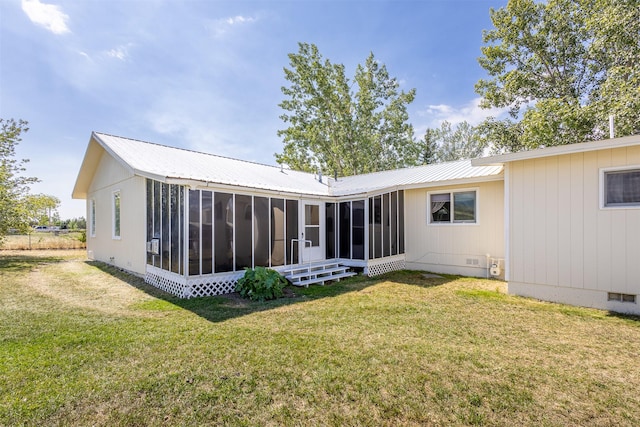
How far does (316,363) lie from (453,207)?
7.76 m

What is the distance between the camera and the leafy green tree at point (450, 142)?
105 feet

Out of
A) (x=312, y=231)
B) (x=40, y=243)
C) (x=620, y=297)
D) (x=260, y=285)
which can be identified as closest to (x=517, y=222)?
(x=620, y=297)

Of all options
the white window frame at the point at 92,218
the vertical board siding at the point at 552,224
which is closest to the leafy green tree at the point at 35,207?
the white window frame at the point at 92,218

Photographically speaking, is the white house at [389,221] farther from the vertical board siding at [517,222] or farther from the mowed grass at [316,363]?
the mowed grass at [316,363]

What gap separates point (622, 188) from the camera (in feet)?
18.7

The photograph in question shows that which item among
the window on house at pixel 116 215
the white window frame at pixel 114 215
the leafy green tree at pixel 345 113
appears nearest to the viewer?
the white window frame at pixel 114 215

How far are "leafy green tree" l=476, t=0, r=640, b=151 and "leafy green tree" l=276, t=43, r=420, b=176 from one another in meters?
8.67

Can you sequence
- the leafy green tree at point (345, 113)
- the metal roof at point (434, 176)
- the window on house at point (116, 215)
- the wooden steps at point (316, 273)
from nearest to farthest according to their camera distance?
the wooden steps at point (316, 273) → the metal roof at point (434, 176) → the window on house at point (116, 215) → the leafy green tree at point (345, 113)

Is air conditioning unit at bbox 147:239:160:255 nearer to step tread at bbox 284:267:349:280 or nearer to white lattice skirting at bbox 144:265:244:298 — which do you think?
white lattice skirting at bbox 144:265:244:298

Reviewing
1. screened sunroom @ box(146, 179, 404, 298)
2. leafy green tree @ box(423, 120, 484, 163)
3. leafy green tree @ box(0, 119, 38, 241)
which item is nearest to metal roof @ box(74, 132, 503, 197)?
screened sunroom @ box(146, 179, 404, 298)

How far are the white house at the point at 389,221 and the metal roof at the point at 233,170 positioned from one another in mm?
59

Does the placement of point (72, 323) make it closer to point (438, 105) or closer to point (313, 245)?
point (313, 245)

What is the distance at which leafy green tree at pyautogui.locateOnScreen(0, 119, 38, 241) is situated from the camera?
45.5 feet

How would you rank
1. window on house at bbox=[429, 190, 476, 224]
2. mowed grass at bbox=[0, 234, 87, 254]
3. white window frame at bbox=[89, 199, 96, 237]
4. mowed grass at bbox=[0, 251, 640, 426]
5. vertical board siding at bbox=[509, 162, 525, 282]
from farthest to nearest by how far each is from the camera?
mowed grass at bbox=[0, 234, 87, 254]
white window frame at bbox=[89, 199, 96, 237]
window on house at bbox=[429, 190, 476, 224]
vertical board siding at bbox=[509, 162, 525, 282]
mowed grass at bbox=[0, 251, 640, 426]
